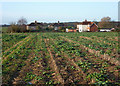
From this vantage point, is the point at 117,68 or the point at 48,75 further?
the point at 117,68

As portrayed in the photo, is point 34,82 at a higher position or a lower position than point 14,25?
lower

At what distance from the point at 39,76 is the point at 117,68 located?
4617 mm

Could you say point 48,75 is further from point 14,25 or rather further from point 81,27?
point 81,27

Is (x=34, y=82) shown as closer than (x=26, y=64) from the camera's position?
Yes

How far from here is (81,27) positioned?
221 ft

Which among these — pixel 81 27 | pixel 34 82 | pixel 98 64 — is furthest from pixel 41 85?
pixel 81 27

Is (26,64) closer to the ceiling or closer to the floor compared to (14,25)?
closer to the floor

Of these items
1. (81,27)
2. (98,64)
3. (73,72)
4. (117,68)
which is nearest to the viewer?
(73,72)

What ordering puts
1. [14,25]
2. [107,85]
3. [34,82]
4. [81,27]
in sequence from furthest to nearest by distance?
[81,27] < [14,25] < [34,82] < [107,85]

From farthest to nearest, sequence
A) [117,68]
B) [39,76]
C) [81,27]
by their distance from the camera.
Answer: [81,27] → [117,68] → [39,76]

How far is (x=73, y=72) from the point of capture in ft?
26.6

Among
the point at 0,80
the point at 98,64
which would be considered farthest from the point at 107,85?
the point at 0,80

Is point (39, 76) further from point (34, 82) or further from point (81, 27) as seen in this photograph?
point (81, 27)

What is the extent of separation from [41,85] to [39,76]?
0.91 m
